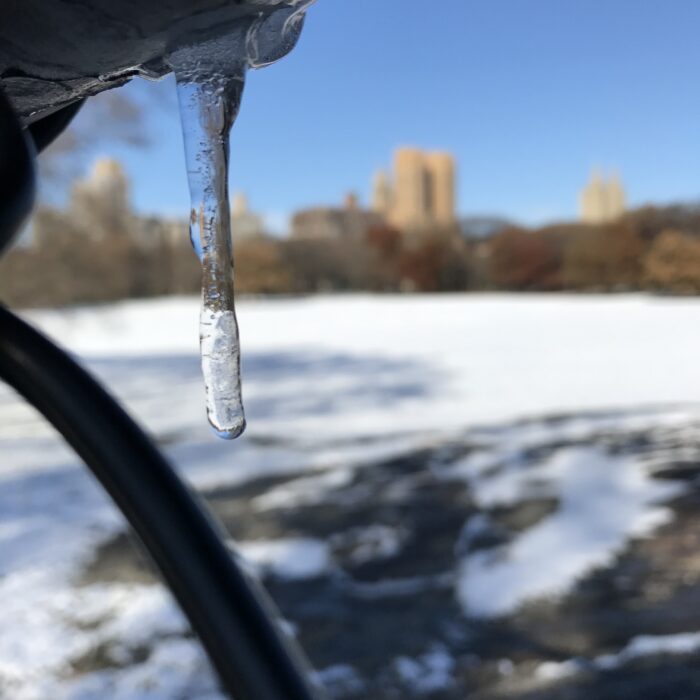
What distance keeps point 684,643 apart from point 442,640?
44cm

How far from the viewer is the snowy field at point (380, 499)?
4.52 ft

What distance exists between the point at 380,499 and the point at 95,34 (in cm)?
219

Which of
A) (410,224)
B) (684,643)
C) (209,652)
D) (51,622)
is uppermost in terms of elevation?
(410,224)

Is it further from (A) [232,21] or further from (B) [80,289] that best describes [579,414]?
(A) [232,21]

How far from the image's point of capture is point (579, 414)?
359cm

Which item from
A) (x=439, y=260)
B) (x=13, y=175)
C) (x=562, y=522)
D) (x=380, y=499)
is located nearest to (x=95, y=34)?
(x=13, y=175)

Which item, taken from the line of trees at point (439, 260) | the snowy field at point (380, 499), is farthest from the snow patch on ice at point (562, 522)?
the line of trees at point (439, 260)

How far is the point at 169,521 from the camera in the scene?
0.21 metres

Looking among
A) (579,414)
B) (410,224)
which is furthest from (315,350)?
(410,224)

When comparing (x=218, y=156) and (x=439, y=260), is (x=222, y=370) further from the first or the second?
(x=439, y=260)

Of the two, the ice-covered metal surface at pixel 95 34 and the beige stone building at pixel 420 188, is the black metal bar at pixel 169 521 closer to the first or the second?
the ice-covered metal surface at pixel 95 34

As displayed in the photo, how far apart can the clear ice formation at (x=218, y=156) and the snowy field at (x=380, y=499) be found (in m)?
1.14

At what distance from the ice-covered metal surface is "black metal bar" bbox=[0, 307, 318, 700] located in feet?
0.25

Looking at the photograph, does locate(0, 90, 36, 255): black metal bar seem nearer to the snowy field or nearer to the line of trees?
the snowy field
